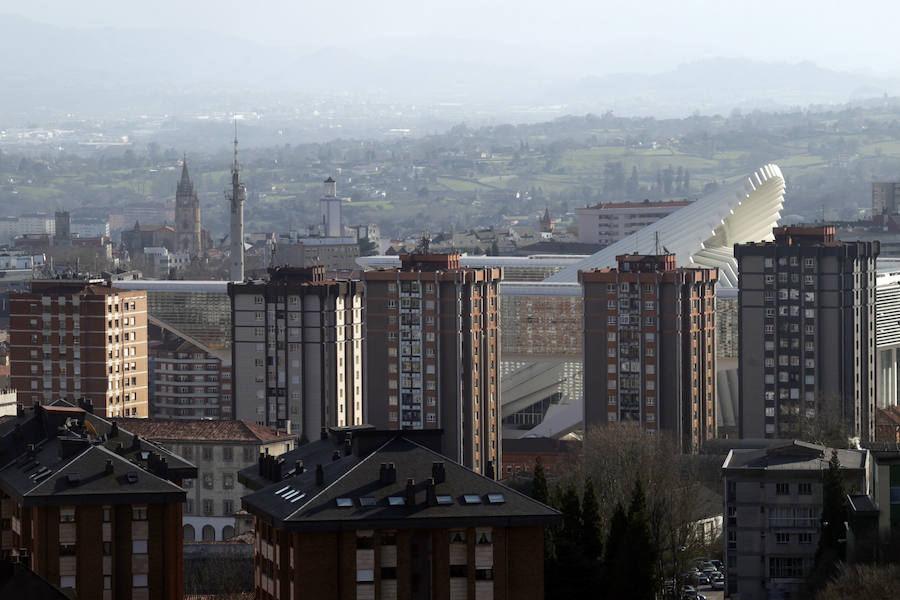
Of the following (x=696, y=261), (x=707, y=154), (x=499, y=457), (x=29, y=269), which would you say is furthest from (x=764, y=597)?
(x=707, y=154)

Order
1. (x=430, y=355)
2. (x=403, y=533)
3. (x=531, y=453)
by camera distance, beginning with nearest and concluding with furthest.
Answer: (x=403, y=533), (x=430, y=355), (x=531, y=453)

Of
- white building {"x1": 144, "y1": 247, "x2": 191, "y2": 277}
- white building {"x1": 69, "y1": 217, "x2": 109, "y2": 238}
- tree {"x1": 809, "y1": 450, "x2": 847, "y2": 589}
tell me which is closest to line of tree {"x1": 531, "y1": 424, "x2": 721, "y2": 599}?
tree {"x1": 809, "y1": 450, "x2": 847, "y2": 589}

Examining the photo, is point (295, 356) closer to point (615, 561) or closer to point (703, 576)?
point (703, 576)

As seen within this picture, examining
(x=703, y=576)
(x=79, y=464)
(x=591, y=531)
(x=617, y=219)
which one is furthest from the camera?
(x=617, y=219)

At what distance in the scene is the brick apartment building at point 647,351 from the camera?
147 feet

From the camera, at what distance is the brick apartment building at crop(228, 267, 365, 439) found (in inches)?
1742

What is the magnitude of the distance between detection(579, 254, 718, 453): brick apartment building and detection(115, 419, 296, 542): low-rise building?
870cm

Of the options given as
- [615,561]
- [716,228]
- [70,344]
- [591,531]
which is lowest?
[615,561]

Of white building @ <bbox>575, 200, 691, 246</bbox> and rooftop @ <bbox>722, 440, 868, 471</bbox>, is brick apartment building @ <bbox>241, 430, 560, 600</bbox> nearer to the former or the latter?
rooftop @ <bbox>722, 440, 868, 471</bbox>

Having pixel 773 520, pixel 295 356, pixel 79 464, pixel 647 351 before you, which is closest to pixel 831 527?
pixel 773 520

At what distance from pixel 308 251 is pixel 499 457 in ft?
214

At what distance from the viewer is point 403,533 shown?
66.6ft

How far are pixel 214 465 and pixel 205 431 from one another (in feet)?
3.11

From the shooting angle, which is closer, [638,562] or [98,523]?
[98,523]
